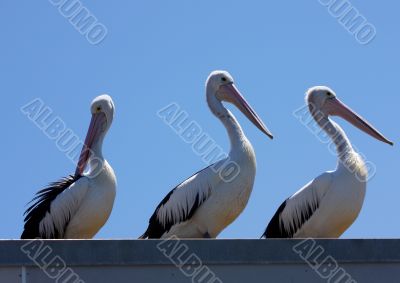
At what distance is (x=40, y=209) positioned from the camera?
11.6 m

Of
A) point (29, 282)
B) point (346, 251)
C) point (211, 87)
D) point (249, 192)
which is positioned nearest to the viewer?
point (29, 282)

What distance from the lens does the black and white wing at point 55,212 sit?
1152 centimetres

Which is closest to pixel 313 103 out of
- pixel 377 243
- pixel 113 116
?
pixel 113 116

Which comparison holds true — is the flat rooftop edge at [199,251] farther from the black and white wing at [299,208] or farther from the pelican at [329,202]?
the black and white wing at [299,208]

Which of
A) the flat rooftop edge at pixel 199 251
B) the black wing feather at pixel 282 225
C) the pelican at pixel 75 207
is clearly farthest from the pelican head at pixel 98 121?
the flat rooftop edge at pixel 199 251

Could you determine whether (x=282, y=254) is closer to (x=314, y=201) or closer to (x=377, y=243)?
(x=377, y=243)

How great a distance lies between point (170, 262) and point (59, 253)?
0.98 meters

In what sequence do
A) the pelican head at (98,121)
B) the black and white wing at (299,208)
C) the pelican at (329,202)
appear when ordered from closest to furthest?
the pelican at (329,202), the black and white wing at (299,208), the pelican head at (98,121)

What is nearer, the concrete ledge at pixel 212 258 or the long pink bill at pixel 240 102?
the concrete ledge at pixel 212 258

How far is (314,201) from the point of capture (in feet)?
37.5

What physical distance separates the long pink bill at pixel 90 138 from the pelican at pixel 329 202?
2.55 m

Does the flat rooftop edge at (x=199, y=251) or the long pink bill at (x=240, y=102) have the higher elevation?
the long pink bill at (x=240, y=102)

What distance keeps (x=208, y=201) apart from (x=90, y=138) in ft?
7.08

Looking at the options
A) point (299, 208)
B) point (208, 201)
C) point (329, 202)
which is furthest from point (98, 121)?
point (329, 202)
